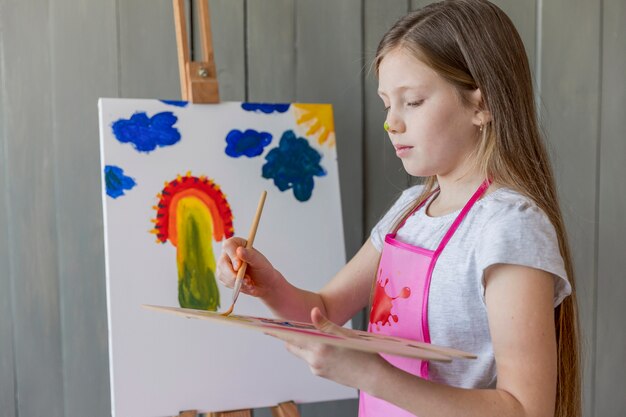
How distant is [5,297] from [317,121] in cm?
84

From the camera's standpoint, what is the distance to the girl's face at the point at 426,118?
107cm

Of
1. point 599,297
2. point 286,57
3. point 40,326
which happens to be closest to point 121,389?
point 40,326

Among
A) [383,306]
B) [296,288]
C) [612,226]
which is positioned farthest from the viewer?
[612,226]

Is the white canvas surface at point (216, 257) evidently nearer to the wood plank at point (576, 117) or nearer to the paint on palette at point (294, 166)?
the paint on palette at point (294, 166)

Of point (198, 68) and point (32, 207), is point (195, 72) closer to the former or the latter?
point (198, 68)

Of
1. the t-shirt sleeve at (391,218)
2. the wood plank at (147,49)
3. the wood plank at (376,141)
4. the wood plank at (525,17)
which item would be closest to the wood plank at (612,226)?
the wood plank at (525,17)

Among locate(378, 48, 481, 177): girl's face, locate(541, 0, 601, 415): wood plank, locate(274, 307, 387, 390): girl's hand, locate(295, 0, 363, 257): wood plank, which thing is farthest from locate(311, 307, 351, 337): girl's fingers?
locate(541, 0, 601, 415): wood plank

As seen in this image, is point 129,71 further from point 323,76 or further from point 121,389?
point 121,389

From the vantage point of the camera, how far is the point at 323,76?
1.71m

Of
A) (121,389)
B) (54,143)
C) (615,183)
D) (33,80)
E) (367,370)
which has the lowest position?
(121,389)

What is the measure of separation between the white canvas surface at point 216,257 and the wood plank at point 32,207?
300 millimetres

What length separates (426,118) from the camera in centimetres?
107

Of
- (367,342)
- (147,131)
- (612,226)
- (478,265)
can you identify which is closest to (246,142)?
(147,131)

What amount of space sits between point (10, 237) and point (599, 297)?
1.53 meters
